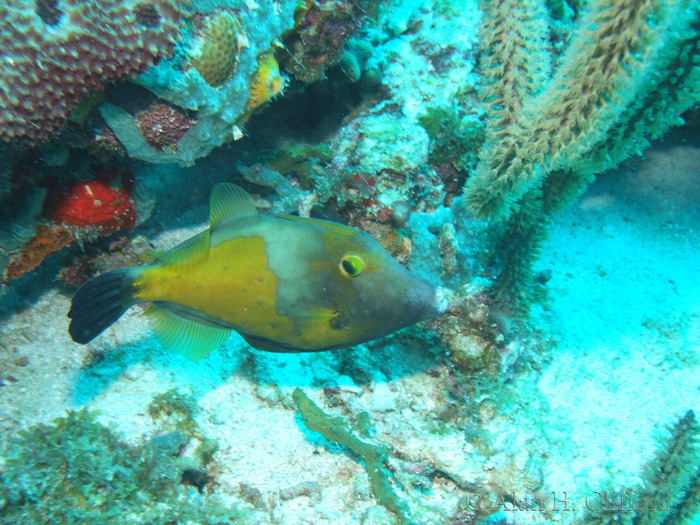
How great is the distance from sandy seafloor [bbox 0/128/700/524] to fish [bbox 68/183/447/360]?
121 centimetres

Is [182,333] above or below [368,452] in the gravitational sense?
above

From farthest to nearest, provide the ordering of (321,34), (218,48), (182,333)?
(321,34) < (218,48) < (182,333)

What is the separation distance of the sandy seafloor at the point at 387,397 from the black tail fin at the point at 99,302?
103 cm

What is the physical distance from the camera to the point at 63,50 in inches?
87.1

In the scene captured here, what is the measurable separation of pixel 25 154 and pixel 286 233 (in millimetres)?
2103

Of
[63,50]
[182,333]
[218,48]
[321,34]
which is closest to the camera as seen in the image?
[63,50]

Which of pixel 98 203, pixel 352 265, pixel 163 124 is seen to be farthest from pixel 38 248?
pixel 352 265

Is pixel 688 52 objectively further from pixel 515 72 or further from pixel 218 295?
pixel 218 295

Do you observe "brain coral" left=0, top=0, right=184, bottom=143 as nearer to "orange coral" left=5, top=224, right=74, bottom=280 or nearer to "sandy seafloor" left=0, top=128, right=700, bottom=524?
"orange coral" left=5, top=224, right=74, bottom=280

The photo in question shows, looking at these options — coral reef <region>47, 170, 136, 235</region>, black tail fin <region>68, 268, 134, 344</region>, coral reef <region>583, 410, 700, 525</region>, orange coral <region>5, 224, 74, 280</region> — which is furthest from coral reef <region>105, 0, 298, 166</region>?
coral reef <region>583, 410, 700, 525</region>

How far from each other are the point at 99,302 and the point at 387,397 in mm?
2437

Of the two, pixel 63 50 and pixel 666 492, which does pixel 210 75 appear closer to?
pixel 63 50

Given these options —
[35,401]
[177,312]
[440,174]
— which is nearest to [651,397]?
[440,174]

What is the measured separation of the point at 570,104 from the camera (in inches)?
95.7
